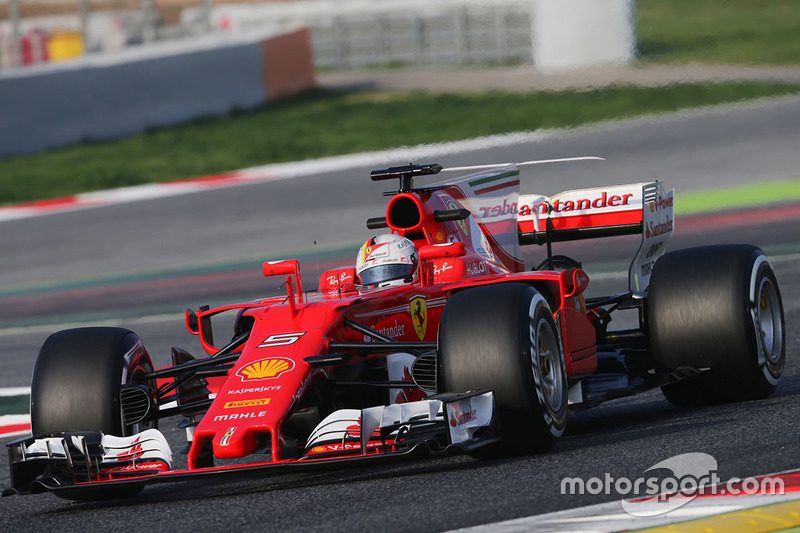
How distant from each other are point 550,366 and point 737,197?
10.2 metres

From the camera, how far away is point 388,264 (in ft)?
25.5

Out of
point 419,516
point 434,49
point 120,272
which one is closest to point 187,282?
point 120,272

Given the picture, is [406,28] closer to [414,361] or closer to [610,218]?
[610,218]

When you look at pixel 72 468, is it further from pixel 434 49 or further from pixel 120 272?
pixel 434 49

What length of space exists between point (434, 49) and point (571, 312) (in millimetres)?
23366

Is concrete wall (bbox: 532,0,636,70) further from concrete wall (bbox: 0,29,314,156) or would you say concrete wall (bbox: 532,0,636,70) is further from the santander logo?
the santander logo

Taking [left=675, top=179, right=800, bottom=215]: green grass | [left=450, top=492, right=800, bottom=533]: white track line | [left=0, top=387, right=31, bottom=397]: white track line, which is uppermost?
[left=450, top=492, right=800, bottom=533]: white track line

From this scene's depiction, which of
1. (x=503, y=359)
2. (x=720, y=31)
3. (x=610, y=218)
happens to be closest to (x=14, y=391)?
(x=610, y=218)

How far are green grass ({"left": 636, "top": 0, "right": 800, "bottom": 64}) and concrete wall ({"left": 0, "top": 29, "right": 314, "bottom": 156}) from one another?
657 centimetres

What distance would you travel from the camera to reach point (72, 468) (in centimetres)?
667

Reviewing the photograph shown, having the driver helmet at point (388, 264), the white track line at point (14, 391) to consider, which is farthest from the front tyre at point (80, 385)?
the white track line at point (14, 391)

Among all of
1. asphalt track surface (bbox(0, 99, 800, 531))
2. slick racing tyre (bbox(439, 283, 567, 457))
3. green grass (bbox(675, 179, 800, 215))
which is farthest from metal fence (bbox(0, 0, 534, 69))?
slick racing tyre (bbox(439, 283, 567, 457))

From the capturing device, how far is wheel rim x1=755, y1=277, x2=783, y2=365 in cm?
799

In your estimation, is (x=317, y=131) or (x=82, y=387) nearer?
(x=82, y=387)
